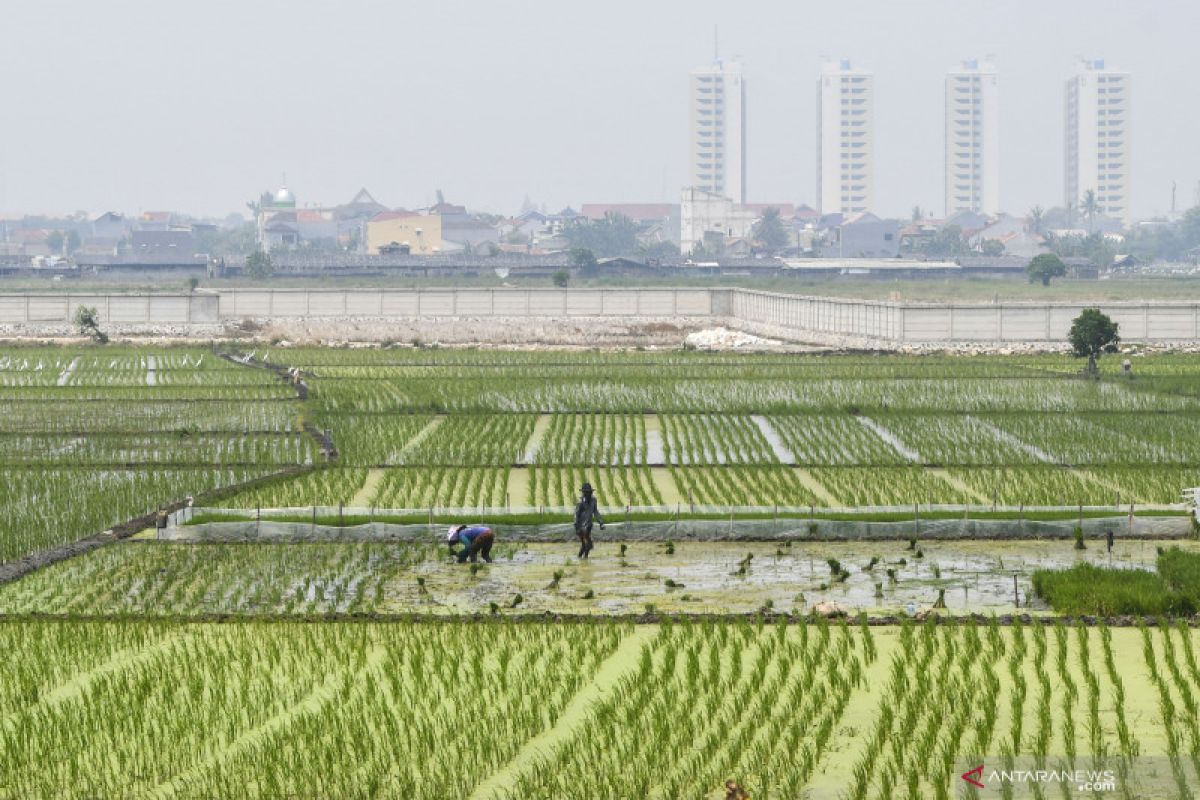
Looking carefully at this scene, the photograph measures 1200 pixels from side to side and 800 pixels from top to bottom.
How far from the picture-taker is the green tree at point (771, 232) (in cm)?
13338

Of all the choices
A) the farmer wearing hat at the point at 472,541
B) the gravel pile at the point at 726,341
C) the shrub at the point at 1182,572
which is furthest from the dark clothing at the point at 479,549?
the gravel pile at the point at 726,341

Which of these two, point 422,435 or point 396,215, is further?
point 396,215

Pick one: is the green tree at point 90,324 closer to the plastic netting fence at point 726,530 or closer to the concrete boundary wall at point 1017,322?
the concrete boundary wall at point 1017,322

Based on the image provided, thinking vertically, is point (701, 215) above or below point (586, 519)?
above

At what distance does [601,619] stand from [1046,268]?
→ 7175cm

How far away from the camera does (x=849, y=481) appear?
22.5m

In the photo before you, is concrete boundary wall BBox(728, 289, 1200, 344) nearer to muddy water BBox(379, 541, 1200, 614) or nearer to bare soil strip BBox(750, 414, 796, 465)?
bare soil strip BBox(750, 414, 796, 465)

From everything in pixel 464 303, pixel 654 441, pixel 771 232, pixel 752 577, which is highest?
pixel 771 232

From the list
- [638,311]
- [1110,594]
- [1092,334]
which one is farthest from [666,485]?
[638,311]

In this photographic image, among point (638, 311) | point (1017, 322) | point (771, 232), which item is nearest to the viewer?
point (1017, 322)

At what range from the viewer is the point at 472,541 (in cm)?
1745

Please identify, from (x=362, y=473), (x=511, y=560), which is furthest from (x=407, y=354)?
(x=511, y=560)

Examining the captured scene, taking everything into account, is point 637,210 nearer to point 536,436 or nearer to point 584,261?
point 584,261

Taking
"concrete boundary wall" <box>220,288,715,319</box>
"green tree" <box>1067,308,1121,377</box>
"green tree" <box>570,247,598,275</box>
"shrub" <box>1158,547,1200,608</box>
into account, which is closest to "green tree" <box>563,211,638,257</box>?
"green tree" <box>570,247,598,275</box>
